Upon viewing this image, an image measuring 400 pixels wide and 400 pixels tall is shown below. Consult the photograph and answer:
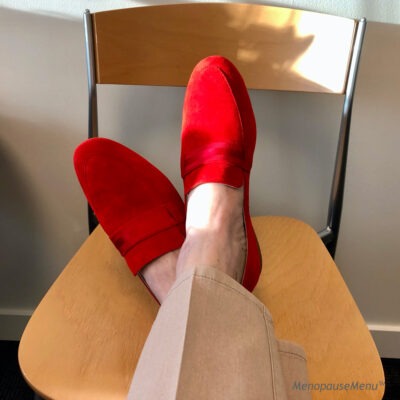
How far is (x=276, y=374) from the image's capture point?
373mm

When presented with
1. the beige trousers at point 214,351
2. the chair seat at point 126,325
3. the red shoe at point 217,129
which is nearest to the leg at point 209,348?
the beige trousers at point 214,351

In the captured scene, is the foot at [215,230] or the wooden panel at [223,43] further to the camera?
the wooden panel at [223,43]

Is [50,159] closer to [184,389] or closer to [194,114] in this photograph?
[194,114]

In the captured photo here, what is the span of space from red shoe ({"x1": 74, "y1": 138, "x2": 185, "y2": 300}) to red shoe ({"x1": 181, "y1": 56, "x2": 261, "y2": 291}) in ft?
0.18

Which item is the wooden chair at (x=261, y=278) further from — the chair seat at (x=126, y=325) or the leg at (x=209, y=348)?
the leg at (x=209, y=348)

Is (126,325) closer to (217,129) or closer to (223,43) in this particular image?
(217,129)

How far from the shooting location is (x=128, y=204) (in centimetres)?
63

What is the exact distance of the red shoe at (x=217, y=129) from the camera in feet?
2.07

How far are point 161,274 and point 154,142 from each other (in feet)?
1.11

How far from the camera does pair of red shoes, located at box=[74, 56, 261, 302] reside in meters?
0.61

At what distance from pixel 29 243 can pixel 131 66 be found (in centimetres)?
46

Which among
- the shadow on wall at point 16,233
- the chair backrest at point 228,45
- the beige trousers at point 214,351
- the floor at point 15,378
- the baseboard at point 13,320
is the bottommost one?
the floor at point 15,378

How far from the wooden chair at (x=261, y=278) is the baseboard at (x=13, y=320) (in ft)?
1.40

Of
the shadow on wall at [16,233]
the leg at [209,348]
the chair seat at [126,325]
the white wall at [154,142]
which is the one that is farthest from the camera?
the shadow on wall at [16,233]
